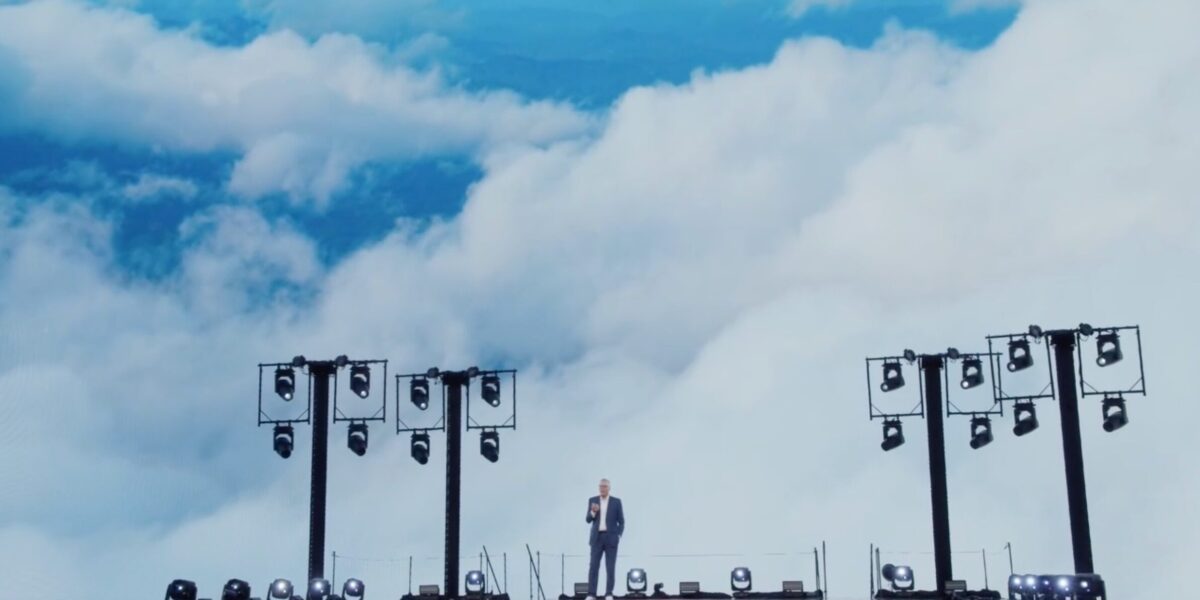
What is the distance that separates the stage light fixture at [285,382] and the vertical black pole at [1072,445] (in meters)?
11.0

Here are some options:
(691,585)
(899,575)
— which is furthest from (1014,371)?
(691,585)

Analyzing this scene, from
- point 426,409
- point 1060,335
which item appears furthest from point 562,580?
point 1060,335

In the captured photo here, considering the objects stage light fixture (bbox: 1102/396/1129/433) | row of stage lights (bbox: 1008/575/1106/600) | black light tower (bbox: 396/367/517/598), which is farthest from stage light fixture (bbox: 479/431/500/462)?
stage light fixture (bbox: 1102/396/1129/433)

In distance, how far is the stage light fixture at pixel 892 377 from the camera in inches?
839

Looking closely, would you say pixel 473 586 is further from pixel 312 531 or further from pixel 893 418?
pixel 893 418

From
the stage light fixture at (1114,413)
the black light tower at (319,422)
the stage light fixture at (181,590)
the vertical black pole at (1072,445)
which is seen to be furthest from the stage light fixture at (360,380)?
the stage light fixture at (1114,413)

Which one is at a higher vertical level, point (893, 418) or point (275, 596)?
point (893, 418)

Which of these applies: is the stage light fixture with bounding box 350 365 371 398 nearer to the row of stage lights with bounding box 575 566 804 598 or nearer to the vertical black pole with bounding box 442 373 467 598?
the vertical black pole with bounding box 442 373 467 598

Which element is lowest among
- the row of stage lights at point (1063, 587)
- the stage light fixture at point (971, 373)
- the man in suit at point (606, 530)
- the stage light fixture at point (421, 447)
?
the row of stage lights at point (1063, 587)

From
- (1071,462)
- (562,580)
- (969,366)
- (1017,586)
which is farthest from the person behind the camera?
(562,580)

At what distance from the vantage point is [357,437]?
20828 mm

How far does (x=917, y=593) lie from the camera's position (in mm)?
19719

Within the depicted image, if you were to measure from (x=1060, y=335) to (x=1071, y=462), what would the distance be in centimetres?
178

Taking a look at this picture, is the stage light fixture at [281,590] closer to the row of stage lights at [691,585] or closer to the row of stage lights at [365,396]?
the row of stage lights at [365,396]
